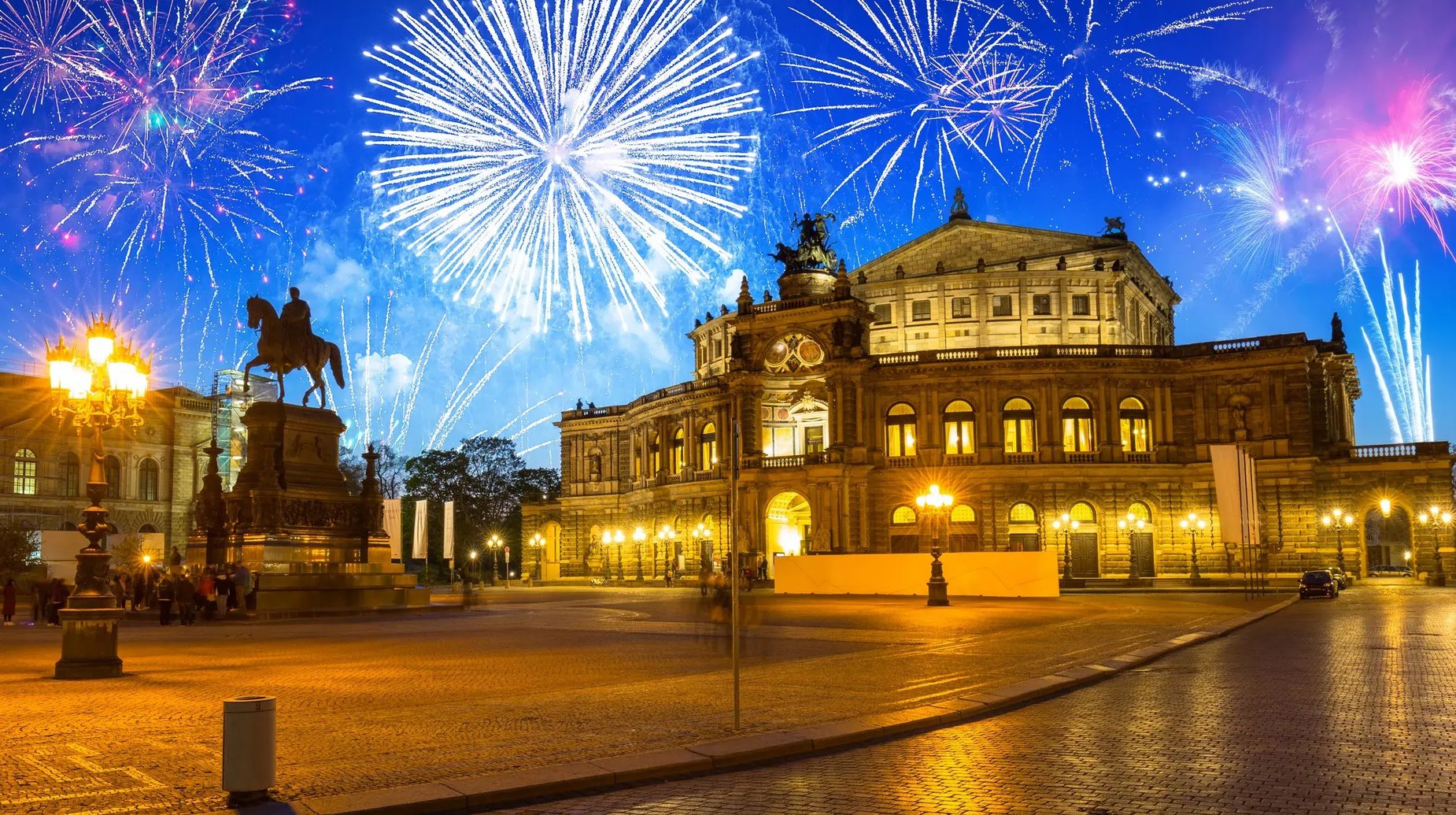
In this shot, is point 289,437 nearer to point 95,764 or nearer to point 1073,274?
point 95,764

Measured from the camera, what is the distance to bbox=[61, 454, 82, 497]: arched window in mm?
81188

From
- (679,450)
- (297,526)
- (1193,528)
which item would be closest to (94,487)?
→ (297,526)

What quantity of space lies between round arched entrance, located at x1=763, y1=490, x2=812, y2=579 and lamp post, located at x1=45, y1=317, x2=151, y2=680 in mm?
53549

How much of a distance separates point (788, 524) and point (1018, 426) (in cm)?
1594

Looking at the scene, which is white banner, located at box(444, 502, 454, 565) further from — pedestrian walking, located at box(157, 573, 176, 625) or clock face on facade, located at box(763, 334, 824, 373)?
pedestrian walking, located at box(157, 573, 176, 625)

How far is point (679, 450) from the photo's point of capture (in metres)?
77.8

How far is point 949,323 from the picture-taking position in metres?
79.1

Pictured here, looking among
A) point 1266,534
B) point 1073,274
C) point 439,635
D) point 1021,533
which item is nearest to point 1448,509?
point 1266,534

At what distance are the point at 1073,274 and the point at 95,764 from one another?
242ft

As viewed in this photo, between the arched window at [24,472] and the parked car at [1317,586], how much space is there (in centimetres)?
7687

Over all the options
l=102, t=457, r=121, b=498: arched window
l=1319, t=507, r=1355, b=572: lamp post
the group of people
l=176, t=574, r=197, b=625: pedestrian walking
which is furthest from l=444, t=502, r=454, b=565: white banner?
l=1319, t=507, r=1355, b=572: lamp post

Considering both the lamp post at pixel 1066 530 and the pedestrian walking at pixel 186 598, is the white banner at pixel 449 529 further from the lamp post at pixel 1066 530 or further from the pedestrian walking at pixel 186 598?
the lamp post at pixel 1066 530

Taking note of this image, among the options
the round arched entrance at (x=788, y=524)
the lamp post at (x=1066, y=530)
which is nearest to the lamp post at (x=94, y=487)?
the lamp post at (x=1066, y=530)

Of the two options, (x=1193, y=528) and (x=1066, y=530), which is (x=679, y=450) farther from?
(x=1193, y=528)
